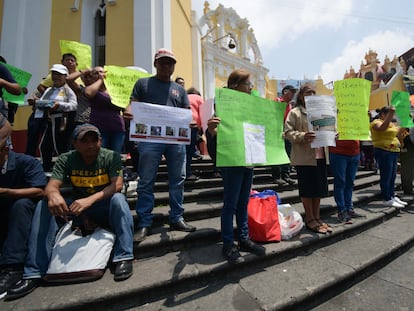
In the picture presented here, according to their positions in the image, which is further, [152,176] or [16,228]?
[152,176]

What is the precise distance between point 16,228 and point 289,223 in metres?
2.66

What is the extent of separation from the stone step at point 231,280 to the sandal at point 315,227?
0.09 meters

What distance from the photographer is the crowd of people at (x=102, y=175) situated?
189 cm

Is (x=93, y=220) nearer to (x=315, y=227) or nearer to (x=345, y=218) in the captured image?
(x=315, y=227)

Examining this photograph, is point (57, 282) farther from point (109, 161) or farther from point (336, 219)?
point (336, 219)

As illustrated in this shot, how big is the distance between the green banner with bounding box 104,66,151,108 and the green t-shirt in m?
0.87

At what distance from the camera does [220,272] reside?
2045mm

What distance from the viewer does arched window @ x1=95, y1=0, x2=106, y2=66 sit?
26.0ft

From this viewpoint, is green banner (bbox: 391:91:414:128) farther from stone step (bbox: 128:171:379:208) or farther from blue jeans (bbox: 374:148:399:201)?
stone step (bbox: 128:171:379:208)

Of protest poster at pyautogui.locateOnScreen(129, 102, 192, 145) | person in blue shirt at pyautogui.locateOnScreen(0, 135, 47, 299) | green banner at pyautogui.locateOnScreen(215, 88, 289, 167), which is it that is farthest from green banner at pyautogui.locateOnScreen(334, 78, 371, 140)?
person in blue shirt at pyautogui.locateOnScreen(0, 135, 47, 299)

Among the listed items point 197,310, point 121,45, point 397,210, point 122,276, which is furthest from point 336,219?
point 121,45

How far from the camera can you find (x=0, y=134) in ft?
6.26

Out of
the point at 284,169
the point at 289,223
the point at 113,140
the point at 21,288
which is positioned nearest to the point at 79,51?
the point at 113,140

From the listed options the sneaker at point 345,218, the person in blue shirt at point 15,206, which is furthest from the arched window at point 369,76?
the person in blue shirt at point 15,206
